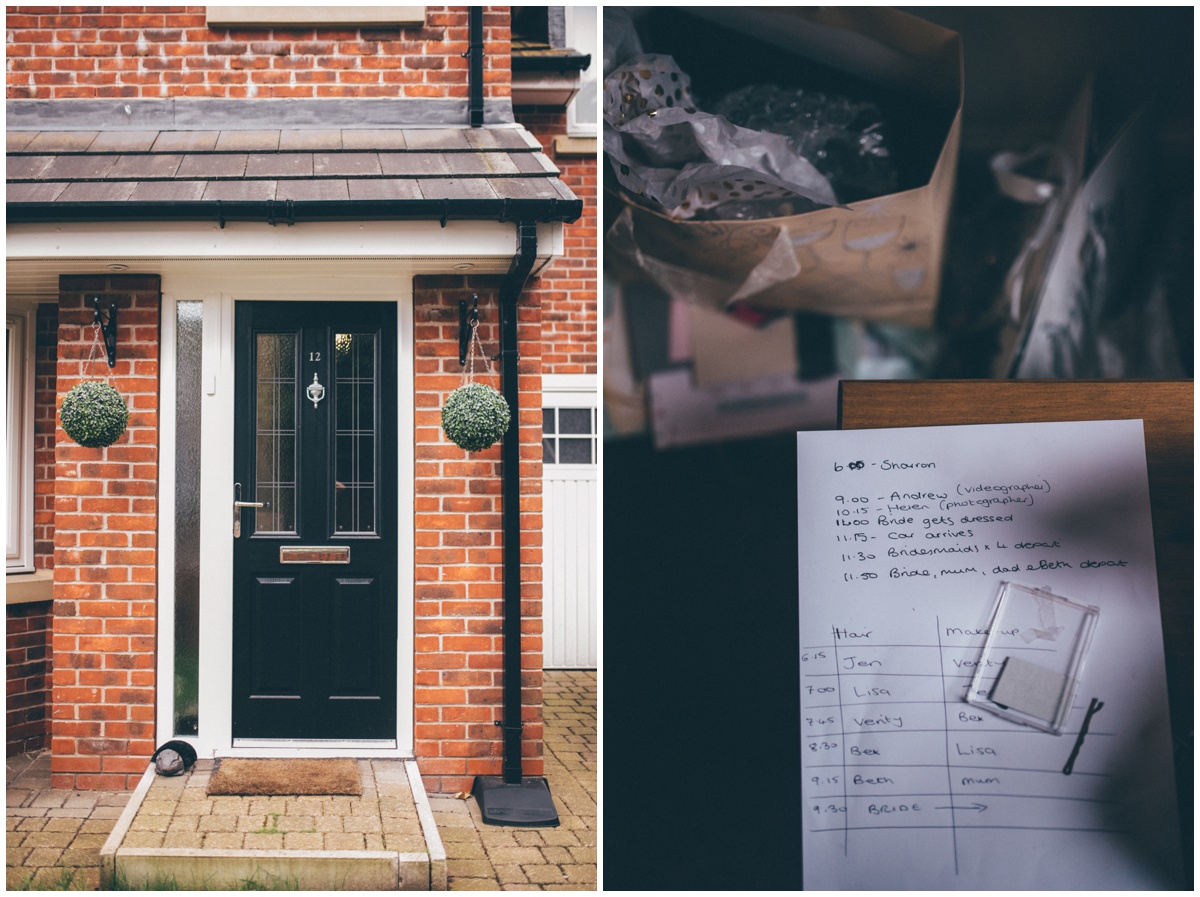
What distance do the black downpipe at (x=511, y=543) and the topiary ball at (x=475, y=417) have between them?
347mm

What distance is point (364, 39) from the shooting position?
170 inches

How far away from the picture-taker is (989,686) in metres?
2.59

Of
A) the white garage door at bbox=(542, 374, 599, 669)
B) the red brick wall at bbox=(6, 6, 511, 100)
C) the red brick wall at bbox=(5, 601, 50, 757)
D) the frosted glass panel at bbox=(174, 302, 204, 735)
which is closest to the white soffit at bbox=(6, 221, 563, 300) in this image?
the frosted glass panel at bbox=(174, 302, 204, 735)

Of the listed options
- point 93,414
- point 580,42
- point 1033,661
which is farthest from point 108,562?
point 580,42

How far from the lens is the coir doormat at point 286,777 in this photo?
375 centimetres

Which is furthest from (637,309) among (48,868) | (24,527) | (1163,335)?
(24,527)

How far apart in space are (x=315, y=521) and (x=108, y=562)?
1.05m

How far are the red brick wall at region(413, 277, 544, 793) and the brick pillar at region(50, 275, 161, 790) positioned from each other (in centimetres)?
138

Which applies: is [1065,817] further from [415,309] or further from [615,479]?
[415,309]

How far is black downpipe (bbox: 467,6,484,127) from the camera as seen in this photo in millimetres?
4223

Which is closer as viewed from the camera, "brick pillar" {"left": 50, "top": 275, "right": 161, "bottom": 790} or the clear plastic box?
the clear plastic box

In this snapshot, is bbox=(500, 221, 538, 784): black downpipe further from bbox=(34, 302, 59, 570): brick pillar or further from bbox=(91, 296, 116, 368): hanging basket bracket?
bbox=(34, 302, 59, 570): brick pillar

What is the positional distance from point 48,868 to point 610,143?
12.4ft

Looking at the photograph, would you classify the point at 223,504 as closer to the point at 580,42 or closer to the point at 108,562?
the point at 108,562
